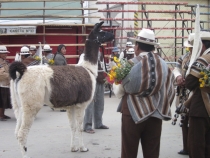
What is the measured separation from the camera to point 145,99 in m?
4.79

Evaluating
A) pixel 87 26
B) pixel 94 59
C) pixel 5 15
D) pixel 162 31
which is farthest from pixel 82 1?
pixel 94 59

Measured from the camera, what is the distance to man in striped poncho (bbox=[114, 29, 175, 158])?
4711 mm

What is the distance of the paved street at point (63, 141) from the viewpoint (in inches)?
271

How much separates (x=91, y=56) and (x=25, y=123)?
182cm

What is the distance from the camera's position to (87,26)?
55.4 feet

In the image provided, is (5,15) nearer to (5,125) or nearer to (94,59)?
(5,125)

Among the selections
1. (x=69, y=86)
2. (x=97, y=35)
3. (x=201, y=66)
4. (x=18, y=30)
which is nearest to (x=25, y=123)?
(x=69, y=86)

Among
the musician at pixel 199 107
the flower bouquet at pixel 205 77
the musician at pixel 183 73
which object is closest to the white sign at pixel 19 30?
the musician at pixel 183 73

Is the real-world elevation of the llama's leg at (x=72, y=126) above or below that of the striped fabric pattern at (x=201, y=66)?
below

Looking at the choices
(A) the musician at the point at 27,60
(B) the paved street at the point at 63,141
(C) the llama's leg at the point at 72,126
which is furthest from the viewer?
(A) the musician at the point at 27,60

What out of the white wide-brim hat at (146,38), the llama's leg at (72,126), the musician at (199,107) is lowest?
the llama's leg at (72,126)

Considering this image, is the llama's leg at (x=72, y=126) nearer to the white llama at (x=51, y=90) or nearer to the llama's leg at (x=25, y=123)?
the white llama at (x=51, y=90)

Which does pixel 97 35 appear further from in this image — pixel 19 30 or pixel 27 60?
pixel 19 30

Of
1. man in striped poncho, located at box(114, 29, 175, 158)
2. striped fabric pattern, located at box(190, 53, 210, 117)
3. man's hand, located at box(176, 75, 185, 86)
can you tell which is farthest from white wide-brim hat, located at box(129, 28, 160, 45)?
man's hand, located at box(176, 75, 185, 86)
